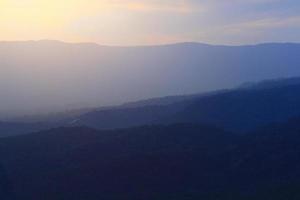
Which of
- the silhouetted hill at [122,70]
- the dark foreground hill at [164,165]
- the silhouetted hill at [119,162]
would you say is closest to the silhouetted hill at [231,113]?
the silhouetted hill at [119,162]

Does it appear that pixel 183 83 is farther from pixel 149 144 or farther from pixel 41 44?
pixel 149 144

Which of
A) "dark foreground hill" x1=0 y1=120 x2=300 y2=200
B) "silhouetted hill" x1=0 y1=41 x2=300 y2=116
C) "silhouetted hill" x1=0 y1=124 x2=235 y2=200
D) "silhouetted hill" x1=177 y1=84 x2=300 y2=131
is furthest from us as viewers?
"silhouetted hill" x1=0 y1=41 x2=300 y2=116

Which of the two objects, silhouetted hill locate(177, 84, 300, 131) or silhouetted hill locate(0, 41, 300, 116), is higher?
silhouetted hill locate(0, 41, 300, 116)

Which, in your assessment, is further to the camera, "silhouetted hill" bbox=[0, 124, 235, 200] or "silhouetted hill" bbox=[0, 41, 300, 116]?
"silhouetted hill" bbox=[0, 41, 300, 116]

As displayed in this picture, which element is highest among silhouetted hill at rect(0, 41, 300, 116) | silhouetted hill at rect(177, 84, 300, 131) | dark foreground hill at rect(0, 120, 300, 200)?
silhouetted hill at rect(0, 41, 300, 116)

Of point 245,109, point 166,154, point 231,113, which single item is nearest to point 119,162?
point 166,154

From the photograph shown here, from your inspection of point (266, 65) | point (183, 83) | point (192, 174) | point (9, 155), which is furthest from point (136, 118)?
point (266, 65)

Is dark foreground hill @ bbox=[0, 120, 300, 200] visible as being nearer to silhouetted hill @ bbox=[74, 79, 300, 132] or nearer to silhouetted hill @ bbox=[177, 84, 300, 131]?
silhouetted hill @ bbox=[74, 79, 300, 132]

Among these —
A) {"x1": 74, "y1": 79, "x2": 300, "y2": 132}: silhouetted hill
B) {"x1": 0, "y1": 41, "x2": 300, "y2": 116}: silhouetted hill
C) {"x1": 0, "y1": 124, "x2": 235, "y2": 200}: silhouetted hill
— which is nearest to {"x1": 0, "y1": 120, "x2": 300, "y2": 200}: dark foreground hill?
{"x1": 0, "y1": 124, "x2": 235, "y2": 200}: silhouetted hill

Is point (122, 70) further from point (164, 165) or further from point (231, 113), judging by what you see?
point (164, 165)
